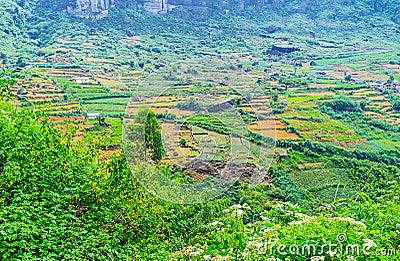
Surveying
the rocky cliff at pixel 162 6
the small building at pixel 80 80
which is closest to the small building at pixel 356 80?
the small building at pixel 80 80

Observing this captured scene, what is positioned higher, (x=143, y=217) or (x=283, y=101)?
(x=143, y=217)

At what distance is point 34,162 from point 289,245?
2980 millimetres

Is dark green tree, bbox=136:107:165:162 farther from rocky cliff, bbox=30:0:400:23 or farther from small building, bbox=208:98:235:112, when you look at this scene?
rocky cliff, bbox=30:0:400:23

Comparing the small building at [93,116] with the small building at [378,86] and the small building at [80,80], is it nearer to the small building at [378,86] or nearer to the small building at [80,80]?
the small building at [80,80]

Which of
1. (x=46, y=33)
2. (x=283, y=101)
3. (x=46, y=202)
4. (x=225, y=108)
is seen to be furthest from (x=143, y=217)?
(x=46, y=33)

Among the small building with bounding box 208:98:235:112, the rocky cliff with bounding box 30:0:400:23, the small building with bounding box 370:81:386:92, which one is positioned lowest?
the small building with bounding box 370:81:386:92

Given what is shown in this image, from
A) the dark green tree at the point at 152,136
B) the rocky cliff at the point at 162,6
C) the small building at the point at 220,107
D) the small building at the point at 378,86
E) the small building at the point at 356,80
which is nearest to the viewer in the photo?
the dark green tree at the point at 152,136

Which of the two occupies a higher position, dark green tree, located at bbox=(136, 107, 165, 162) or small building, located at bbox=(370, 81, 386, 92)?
dark green tree, located at bbox=(136, 107, 165, 162)

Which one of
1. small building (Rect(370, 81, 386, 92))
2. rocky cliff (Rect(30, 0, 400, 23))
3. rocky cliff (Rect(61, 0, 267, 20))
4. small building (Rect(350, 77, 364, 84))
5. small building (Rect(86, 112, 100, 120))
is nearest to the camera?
small building (Rect(86, 112, 100, 120))

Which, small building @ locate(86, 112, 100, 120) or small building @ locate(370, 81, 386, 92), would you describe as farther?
small building @ locate(370, 81, 386, 92)

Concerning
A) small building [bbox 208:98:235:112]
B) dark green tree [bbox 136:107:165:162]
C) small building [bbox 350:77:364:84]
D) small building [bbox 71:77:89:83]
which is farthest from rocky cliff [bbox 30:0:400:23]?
small building [bbox 208:98:235:112]

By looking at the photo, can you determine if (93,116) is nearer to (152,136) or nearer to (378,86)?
(152,136)

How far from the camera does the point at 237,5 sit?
58.4 meters

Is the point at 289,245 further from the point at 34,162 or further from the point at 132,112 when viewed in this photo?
the point at 34,162
